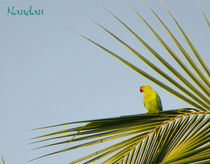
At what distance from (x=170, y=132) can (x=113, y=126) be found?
0.32 m

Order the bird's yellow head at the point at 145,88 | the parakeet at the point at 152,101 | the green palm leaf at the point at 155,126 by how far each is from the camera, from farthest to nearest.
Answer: the bird's yellow head at the point at 145,88 < the parakeet at the point at 152,101 < the green palm leaf at the point at 155,126

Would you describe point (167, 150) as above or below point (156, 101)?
below

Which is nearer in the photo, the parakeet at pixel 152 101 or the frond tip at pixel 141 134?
the frond tip at pixel 141 134

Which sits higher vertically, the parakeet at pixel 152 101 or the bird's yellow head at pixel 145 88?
the bird's yellow head at pixel 145 88

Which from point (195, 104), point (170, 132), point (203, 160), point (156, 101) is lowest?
point (203, 160)

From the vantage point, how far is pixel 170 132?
1.50 metres

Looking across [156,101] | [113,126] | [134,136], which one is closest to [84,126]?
[113,126]

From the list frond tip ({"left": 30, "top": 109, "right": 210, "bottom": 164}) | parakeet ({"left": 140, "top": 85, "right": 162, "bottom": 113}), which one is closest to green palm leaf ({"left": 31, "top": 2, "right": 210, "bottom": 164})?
frond tip ({"left": 30, "top": 109, "right": 210, "bottom": 164})

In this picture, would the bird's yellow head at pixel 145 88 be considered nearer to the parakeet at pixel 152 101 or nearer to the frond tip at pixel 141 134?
the parakeet at pixel 152 101

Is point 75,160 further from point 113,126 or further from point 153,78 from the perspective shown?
point 153,78

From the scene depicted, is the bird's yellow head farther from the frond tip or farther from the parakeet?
the frond tip

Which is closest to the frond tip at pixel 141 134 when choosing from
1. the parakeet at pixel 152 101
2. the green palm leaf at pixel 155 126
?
the green palm leaf at pixel 155 126

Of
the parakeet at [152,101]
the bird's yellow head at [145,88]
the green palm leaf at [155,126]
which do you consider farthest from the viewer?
the bird's yellow head at [145,88]

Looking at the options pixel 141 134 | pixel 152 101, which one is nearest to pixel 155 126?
pixel 141 134
